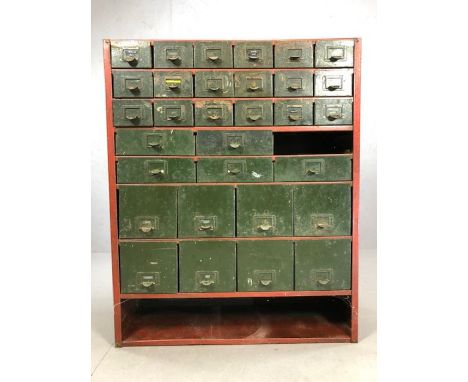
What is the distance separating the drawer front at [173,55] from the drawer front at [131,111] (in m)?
0.28

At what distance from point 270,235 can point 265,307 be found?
3.17 feet

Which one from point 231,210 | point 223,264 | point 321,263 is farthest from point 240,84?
point 321,263

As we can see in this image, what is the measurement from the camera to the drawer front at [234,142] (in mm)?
2705

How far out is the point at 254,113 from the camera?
107 inches

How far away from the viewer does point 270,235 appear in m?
2.75

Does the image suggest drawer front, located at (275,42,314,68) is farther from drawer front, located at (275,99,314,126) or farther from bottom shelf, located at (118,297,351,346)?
bottom shelf, located at (118,297,351,346)

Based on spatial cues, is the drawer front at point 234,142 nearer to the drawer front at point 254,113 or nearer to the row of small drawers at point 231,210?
the drawer front at point 254,113

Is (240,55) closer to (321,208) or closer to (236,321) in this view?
(321,208)

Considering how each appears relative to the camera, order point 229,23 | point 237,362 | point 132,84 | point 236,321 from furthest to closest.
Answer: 1. point 229,23
2. point 236,321
3. point 132,84
4. point 237,362

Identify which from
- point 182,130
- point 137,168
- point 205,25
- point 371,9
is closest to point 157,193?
point 137,168

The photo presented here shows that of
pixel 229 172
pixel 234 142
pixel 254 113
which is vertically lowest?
pixel 229 172

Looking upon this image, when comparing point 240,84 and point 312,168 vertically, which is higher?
point 240,84

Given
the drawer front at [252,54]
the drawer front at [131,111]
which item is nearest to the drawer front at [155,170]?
the drawer front at [131,111]

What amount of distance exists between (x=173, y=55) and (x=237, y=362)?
2.05m
